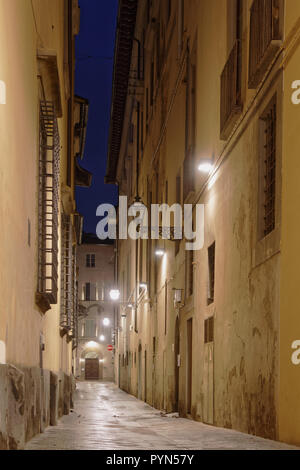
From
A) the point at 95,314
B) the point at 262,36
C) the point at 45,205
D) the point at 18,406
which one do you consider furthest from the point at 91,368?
the point at 18,406

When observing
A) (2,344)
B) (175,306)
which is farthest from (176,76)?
(2,344)

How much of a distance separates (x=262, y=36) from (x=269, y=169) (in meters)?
1.62

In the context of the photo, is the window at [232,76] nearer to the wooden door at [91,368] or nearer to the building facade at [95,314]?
the building facade at [95,314]

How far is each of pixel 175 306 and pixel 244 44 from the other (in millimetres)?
9488

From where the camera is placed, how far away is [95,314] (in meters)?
68.5

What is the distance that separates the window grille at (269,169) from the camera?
30.1 feet

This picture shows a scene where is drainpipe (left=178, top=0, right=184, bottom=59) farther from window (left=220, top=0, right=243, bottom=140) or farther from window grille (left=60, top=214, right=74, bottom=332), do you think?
window (left=220, top=0, right=243, bottom=140)

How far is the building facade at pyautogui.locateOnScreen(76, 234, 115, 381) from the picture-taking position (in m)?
67.4

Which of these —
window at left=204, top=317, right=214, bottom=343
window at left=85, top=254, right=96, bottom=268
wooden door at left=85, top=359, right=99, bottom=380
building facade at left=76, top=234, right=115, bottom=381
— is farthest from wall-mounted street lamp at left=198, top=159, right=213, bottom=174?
window at left=85, top=254, right=96, bottom=268

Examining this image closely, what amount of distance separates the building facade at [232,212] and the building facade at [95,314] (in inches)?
1712

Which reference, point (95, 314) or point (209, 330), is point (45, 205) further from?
point (95, 314)

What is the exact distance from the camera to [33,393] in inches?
305

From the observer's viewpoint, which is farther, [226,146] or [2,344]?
[226,146]
